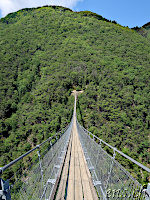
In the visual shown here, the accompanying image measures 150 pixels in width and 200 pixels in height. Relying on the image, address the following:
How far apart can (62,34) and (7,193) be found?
76140 mm

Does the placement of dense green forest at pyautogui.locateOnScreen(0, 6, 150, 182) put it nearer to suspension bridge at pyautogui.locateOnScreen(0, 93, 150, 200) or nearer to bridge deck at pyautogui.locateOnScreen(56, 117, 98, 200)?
bridge deck at pyautogui.locateOnScreen(56, 117, 98, 200)

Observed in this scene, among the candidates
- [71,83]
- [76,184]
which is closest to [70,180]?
[76,184]

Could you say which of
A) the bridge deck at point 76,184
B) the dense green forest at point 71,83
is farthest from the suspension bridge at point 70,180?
the dense green forest at point 71,83

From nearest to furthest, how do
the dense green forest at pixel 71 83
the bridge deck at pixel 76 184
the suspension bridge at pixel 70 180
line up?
the suspension bridge at pixel 70 180, the bridge deck at pixel 76 184, the dense green forest at pixel 71 83

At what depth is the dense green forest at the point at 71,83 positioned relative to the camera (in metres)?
31.1

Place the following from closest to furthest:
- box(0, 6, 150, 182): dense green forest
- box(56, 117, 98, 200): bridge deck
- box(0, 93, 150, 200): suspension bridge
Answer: box(0, 93, 150, 200): suspension bridge
box(56, 117, 98, 200): bridge deck
box(0, 6, 150, 182): dense green forest

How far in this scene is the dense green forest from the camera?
31.1 metres

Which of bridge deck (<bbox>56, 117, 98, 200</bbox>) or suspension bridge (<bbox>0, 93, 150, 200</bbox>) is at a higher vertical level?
suspension bridge (<bbox>0, 93, 150, 200</bbox>)

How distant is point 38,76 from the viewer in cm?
5269

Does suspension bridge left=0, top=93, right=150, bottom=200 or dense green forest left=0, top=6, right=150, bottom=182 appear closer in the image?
suspension bridge left=0, top=93, right=150, bottom=200

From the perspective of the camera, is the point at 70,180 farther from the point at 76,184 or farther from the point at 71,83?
the point at 71,83

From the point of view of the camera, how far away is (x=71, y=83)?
43.5 meters

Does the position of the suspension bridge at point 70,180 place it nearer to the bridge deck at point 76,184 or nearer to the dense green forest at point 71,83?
the bridge deck at point 76,184

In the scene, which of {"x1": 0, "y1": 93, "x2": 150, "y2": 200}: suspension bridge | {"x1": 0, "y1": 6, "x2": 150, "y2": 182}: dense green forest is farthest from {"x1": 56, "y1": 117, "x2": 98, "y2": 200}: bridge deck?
{"x1": 0, "y1": 6, "x2": 150, "y2": 182}: dense green forest
